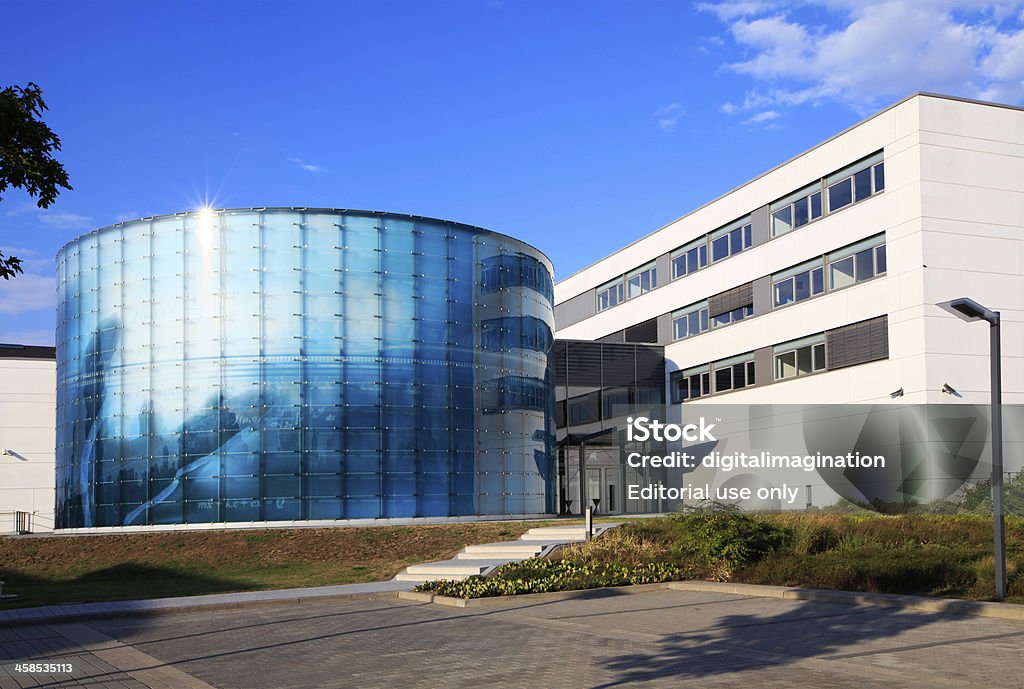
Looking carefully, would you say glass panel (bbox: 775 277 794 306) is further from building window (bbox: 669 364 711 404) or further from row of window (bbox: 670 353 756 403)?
building window (bbox: 669 364 711 404)

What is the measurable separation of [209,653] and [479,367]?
2326cm

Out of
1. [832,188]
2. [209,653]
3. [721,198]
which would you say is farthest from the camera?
[721,198]

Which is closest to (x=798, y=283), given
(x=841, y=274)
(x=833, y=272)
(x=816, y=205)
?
(x=833, y=272)

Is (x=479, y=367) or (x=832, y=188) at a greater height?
(x=832, y=188)

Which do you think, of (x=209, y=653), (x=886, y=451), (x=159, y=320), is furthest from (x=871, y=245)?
(x=209, y=653)

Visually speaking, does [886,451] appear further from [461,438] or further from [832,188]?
[461,438]

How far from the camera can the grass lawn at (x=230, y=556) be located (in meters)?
24.7

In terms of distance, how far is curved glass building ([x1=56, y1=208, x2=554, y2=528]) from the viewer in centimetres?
3394

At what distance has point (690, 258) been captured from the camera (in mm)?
51438

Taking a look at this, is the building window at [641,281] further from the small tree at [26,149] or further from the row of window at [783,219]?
the small tree at [26,149]

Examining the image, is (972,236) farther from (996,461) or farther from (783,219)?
(996,461)

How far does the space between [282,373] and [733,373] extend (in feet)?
71.3

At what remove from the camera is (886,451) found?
37.0 m

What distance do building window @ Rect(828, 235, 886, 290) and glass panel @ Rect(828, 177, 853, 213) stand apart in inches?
69.4
